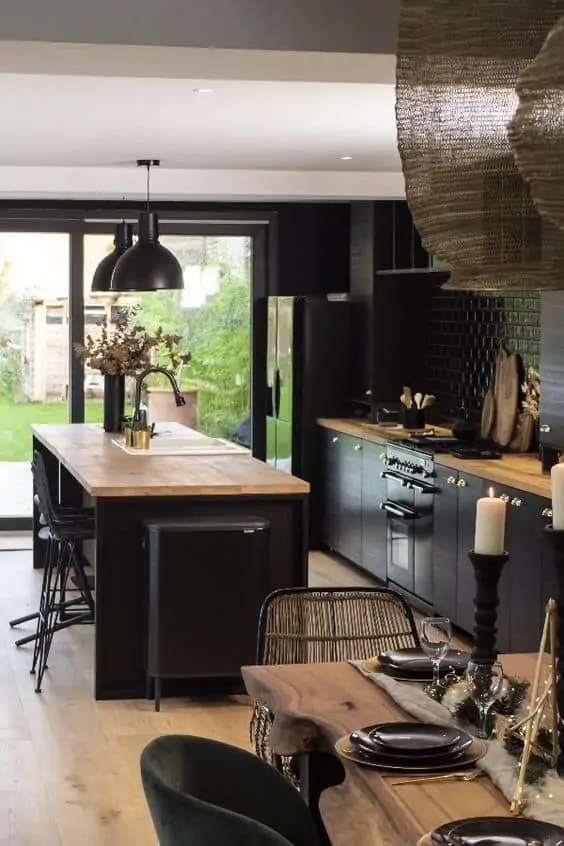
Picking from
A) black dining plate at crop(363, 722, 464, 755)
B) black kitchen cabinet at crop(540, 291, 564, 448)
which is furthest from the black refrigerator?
black dining plate at crop(363, 722, 464, 755)

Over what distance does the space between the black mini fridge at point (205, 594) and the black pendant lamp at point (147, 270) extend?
227 centimetres

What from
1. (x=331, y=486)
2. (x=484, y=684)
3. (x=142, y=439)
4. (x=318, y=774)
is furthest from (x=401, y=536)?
(x=484, y=684)

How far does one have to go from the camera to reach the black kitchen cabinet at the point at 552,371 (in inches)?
243

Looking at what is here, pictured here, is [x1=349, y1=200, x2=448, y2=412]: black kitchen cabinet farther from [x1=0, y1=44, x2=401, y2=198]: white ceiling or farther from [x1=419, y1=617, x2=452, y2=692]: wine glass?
[x1=419, y1=617, x2=452, y2=692]: wine glass

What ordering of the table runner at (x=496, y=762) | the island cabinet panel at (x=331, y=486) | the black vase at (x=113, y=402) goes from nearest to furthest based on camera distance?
the table runner at (x=496, y=762), the black vase at (x=113, y=402), the island cabinet panel at (x=331, y=486)

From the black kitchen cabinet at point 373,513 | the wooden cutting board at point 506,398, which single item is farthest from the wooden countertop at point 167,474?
the wooden cutting board at point 506,398

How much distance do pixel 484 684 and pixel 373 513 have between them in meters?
5.93

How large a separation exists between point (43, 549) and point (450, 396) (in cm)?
285

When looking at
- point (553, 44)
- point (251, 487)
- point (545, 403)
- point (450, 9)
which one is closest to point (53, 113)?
point (251, 487)

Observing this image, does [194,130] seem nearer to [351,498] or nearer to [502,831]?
[351,498]

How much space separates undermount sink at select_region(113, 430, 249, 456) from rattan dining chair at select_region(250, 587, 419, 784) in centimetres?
350

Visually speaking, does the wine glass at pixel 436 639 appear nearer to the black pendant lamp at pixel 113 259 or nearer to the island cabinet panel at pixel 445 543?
the island cabinet panel at pixel 445 543

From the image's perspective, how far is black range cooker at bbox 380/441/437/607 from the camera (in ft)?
24.3

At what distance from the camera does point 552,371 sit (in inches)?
248
